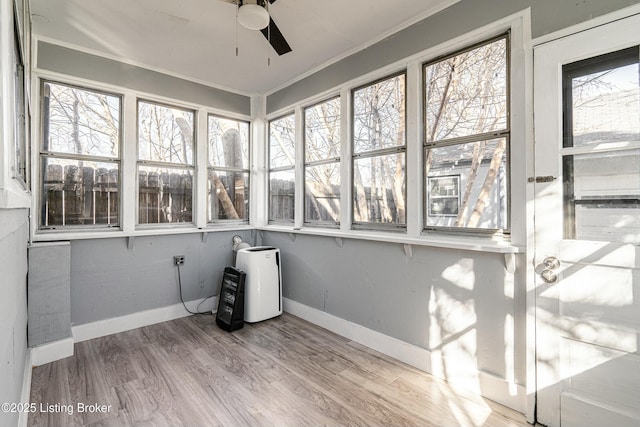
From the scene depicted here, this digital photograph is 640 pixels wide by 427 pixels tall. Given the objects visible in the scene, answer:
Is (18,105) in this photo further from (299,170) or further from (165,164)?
(299,170)

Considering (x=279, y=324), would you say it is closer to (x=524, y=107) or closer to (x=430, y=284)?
(x=430, y=284)

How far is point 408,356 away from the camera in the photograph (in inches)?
97.7

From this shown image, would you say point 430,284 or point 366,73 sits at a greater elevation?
point 366,73

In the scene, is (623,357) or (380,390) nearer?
(623,357)

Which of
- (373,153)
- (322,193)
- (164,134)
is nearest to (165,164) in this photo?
(164,134)

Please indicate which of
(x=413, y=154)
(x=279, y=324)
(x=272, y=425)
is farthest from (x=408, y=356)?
(x=413, y=154)

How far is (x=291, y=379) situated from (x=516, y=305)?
5.35ft

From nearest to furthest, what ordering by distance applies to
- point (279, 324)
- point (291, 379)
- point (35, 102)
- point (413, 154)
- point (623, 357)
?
point (623, 357), point (291, 379), point (413, 154), point (35, 102), point (279, 324)

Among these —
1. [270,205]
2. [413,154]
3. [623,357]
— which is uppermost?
[413,154]

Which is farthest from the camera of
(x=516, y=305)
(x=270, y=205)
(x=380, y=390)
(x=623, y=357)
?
(x=270, y=205)

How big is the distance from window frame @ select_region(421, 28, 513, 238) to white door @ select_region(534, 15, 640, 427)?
7.5 inches

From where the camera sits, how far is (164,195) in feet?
11.4

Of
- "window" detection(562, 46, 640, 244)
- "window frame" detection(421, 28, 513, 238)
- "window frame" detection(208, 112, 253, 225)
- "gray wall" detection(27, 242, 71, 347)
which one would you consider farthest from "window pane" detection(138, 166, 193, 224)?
"window" detection(562, 46, 640, 244)

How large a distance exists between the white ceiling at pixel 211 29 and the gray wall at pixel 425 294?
6.04 ft
